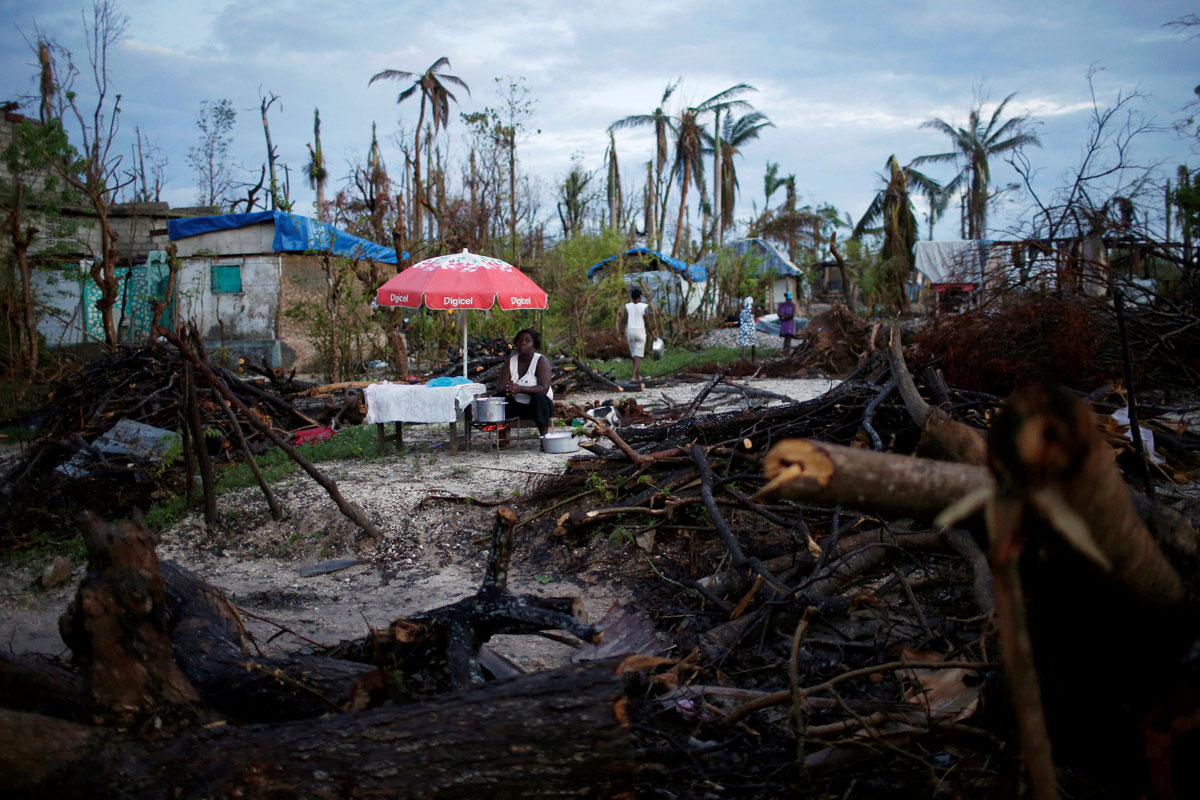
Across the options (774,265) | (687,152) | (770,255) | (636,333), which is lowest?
(636,333)

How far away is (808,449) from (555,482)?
4.81 meters

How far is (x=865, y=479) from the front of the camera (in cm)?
110

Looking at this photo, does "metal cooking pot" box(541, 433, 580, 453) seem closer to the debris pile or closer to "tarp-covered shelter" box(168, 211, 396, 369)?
the debris pile

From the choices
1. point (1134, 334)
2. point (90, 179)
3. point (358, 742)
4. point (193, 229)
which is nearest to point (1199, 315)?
point (1134, 334)

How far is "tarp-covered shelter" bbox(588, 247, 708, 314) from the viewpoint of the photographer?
22.8m

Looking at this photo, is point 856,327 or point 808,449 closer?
point 808,449

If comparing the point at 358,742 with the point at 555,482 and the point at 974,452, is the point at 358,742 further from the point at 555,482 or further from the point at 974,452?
the point at 555,482

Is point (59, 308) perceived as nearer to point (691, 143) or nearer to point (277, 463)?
point (277, 463)

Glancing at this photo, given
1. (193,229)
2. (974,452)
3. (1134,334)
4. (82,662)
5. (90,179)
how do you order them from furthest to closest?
(193,229), (90,179), (1134,334), (82,662), (974,452)

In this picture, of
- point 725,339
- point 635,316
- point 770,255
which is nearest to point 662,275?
point 725,339

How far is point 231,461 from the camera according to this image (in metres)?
→ 8.05

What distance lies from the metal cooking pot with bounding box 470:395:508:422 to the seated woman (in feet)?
0.76

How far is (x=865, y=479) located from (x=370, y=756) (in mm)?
1391

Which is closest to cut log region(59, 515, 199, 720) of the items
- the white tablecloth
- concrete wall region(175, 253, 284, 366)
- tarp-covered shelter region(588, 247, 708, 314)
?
the white tablecloth
